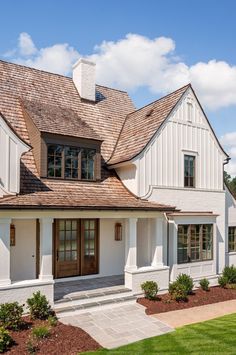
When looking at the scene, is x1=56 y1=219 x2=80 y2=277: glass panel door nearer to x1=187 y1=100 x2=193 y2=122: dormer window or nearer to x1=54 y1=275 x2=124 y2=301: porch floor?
x1=54 y1=275 x2=124 y2=301: porch floor

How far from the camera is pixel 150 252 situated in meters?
14.1

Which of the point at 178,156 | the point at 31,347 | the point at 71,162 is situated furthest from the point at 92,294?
the point at 178,156

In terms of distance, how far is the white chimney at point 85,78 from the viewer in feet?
59.3

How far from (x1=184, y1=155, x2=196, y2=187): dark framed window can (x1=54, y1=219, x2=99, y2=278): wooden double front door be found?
505cm

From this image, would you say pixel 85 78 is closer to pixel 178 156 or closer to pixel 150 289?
pixel 178 156

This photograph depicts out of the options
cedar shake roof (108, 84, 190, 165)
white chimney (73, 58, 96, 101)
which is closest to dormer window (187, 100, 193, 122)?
cedar shake roof (108, 84, 190, 165)

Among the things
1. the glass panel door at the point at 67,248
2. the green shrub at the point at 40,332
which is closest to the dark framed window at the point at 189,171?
the glass panel door at the point at 67,248

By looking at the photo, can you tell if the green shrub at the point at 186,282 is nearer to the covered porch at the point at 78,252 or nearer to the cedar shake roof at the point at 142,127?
the covered porch at the point at 78,252

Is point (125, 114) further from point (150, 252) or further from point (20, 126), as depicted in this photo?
point (150, 252)

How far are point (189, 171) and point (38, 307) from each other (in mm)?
9704

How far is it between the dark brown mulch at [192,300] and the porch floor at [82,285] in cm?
161

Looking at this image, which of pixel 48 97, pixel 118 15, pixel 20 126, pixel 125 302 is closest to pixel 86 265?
pixel 125 302

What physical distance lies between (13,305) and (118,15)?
30.2 ft

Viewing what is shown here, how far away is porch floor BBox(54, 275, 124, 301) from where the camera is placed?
455 inches
